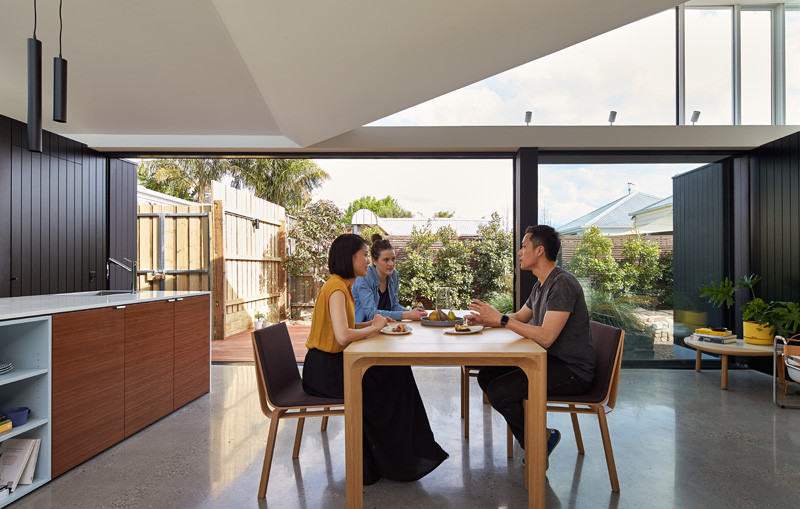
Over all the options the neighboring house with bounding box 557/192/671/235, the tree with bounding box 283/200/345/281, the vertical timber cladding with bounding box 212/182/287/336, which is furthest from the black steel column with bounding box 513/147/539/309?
the vertical timber cladding with bounding box 212/182/287/336

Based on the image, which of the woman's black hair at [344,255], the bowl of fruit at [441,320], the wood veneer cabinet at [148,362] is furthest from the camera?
the wood veneer cabinet at [148,362]

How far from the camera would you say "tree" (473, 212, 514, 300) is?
656cm

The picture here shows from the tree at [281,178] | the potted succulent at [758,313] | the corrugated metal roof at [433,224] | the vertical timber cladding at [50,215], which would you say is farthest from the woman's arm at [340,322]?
the tree at [281,178]

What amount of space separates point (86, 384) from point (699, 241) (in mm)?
5633

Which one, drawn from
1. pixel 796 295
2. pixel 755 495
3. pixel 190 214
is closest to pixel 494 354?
pixel 755 495

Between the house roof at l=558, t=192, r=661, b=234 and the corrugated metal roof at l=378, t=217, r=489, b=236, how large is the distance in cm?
203

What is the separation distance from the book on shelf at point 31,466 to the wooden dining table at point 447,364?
1.56m

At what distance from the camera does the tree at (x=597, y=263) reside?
482cm

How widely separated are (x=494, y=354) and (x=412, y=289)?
4.82 meters

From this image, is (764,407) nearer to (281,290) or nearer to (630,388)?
(630,388)

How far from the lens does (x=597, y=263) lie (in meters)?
4.84

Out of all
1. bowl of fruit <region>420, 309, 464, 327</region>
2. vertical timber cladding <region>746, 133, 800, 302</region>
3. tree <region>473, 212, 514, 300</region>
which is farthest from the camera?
tree <region>473, 212, 514, 300</region>

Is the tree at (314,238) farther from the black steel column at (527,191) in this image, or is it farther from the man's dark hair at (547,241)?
the man's dark hair at (547,241)

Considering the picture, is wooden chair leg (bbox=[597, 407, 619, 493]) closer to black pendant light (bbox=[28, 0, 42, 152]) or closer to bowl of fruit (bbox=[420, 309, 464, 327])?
bowl of fruit (bbox=[420, 309, 464, 327])
